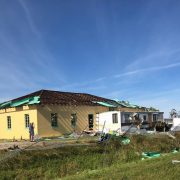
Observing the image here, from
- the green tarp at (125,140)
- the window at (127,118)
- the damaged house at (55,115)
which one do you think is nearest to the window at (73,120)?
the damaged house at (55,115)

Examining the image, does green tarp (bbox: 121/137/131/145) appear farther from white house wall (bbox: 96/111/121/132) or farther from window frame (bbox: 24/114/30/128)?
window frame (bbox: 24/114/30/128)

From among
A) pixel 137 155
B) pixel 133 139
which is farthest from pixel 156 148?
pixel 137 155

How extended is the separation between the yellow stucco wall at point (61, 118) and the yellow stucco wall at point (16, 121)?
0.67 meters

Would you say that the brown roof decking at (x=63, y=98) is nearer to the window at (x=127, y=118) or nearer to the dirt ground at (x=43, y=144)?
the window at (x=127, y=118)

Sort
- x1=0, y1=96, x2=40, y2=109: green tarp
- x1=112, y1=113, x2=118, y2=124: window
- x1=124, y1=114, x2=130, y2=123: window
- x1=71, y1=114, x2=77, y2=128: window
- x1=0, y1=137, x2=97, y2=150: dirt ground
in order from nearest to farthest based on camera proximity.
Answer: x1=0, y1=137, x2=97, y2=150: dirt ground < x1=0, y1=96, x2=40, y2=109: green tarp < x1=112, y1=113, x2=118, y2=124: window < x1=124, y1=114, x2=130, y2=123: window < x1=71, y1=114, x2=77, y2=128: window

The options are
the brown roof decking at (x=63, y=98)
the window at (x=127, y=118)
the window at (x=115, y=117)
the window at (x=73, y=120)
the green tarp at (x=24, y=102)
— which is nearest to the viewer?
the green tarp at (x=24, y=102)

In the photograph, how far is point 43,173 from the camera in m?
15.8

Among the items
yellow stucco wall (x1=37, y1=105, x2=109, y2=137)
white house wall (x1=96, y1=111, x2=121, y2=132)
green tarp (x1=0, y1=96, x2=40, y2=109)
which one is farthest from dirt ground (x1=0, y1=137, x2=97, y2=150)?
white house wall (x1=96, y1=111, x2=121, y2=132)

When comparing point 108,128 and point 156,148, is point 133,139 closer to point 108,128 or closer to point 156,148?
point 156,148

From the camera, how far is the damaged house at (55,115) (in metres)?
31.6

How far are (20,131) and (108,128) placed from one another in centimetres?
852

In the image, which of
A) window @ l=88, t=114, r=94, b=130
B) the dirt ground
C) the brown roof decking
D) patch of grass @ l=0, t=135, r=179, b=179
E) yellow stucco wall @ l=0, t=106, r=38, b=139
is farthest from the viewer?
window @ l=88, t=114, r=94, b=130

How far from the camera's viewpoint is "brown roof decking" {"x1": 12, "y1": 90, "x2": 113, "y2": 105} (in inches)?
1291

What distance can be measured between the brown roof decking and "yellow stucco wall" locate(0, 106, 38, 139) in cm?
160
